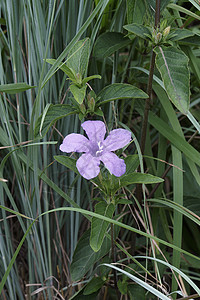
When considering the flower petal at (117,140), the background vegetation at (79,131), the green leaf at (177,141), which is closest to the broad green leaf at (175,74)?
the background vegetation at (79,131)

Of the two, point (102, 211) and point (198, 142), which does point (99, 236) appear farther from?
point (198, 142)

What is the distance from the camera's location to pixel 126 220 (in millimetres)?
1052

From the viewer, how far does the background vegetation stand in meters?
0.80

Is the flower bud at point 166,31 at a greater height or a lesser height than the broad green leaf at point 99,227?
Answer: greater

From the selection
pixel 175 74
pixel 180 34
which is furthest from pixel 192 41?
pixel 175 74

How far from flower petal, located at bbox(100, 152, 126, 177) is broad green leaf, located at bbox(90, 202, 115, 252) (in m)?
0.11

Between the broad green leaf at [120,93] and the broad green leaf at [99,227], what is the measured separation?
206 millimetres

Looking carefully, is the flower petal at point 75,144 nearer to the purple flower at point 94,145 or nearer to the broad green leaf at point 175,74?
the purple flower at point 94,145

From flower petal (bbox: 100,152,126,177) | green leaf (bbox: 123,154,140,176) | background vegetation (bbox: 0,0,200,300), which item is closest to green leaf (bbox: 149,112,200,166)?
background vegetation (bbox: 0,0,200,300)

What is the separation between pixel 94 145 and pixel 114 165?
79mm

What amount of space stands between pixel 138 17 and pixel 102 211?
0.43m

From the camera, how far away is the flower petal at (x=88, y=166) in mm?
618

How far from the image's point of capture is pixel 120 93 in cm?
73

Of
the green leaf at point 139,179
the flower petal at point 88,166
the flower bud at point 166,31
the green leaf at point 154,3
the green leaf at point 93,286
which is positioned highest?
the green leaf at point 154,3
